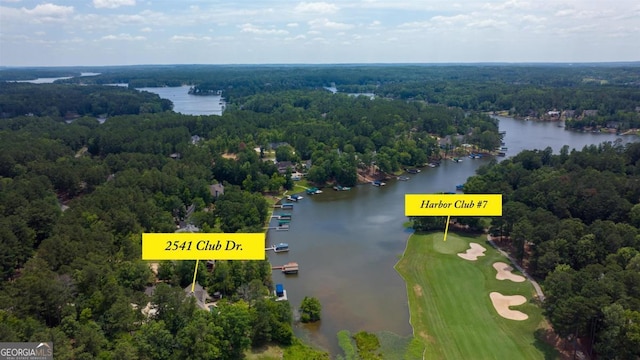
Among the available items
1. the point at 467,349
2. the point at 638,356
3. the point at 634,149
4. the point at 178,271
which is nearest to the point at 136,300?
the point at 178,271

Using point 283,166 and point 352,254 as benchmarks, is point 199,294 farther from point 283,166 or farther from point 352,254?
point 283,166

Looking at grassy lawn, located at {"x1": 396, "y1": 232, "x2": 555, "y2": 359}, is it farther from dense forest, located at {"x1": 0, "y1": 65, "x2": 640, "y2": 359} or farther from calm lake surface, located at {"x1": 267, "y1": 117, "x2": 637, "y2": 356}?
dense forest, located at {"x1": 0, "y1": 65, "x2": 640, "y2": 359}

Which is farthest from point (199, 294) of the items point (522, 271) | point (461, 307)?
point (522, 271)

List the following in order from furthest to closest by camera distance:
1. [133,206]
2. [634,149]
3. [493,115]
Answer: [493,115] → [634,149] → [133,206]

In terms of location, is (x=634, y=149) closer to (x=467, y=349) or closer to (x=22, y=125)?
(x=467, y=349)

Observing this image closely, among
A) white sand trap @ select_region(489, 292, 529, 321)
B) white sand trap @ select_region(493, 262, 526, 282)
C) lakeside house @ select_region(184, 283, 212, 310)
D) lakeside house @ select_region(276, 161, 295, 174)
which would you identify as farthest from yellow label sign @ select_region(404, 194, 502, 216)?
lakeside house @ select_region(276, 161, 295, 174)

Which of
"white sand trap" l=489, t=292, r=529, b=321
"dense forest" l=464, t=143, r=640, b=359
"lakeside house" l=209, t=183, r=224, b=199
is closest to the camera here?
"dense forest" l=464, t=143, r=640, b=359
